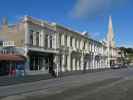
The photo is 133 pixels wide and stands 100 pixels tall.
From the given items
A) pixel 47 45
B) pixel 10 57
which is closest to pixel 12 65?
pixel 10 57

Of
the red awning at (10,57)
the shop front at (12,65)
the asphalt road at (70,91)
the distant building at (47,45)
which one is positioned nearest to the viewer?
the asphalt road at (70,91)

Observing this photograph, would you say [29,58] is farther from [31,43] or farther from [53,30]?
[53,30]

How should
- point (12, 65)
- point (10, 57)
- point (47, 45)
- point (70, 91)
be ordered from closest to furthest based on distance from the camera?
point (70, 91), point (10, 57), point (12, 65), point (47, 45)

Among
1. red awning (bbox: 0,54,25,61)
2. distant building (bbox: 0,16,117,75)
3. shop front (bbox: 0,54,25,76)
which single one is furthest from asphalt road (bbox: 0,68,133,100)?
distant building (bbox: 0,16,117,75)

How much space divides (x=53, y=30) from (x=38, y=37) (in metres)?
4.60

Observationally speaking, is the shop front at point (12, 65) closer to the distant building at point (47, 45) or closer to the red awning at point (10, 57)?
the red awning at point (10, 57)

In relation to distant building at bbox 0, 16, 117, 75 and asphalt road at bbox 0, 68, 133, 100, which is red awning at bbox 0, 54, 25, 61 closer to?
distant building at bbox 0, 16, 117, 75

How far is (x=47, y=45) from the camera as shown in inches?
1593

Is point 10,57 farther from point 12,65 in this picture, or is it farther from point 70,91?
point 70,91

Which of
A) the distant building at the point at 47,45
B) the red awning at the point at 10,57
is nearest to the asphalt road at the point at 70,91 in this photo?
the red awning at the point at 10,57

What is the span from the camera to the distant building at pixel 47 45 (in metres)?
35.6

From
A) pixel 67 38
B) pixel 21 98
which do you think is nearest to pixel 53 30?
pixel 67 38

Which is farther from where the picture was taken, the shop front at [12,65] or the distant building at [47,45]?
the distant building at [47,45]

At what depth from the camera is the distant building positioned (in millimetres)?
35594
